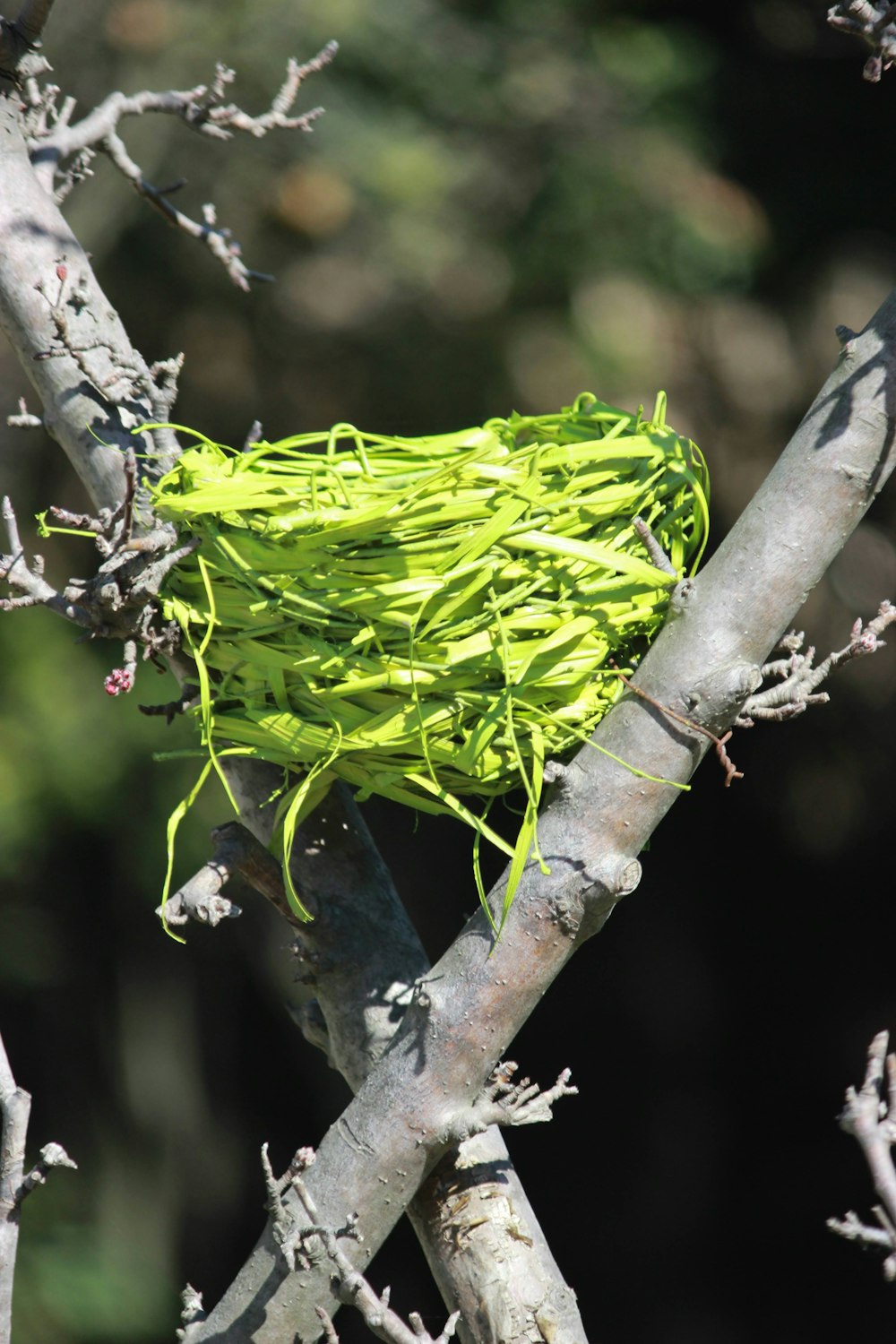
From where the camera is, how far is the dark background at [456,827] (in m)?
1.61

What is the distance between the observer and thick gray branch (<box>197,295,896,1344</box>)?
1.76 feet

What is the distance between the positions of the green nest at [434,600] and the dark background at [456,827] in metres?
1.09

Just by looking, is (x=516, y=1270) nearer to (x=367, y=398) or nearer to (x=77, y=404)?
(x=77, y=404)

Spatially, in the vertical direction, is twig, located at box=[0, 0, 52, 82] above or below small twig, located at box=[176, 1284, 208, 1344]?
above

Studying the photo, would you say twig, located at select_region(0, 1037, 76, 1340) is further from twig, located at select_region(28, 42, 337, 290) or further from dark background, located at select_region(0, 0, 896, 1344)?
dark background, located at select_region(0, 0, 896, 1344)

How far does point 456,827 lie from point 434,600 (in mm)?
1430

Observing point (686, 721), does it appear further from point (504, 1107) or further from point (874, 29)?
point (874, 29)

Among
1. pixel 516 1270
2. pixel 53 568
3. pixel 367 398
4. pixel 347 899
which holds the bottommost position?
pixel 516 1270

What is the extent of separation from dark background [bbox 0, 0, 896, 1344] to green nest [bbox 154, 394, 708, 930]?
1.09m

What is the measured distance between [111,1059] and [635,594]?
1844 millimetres

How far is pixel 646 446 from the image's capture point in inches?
22.0

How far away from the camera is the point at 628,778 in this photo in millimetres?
544

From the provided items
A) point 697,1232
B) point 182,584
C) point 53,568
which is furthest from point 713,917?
point 182,584

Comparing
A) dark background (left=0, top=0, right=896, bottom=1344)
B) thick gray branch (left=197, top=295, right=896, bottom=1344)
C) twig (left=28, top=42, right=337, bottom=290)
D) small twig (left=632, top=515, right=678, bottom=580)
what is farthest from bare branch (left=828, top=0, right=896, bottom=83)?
dark background (left=0, top=0, right=896, bottom=1344)
